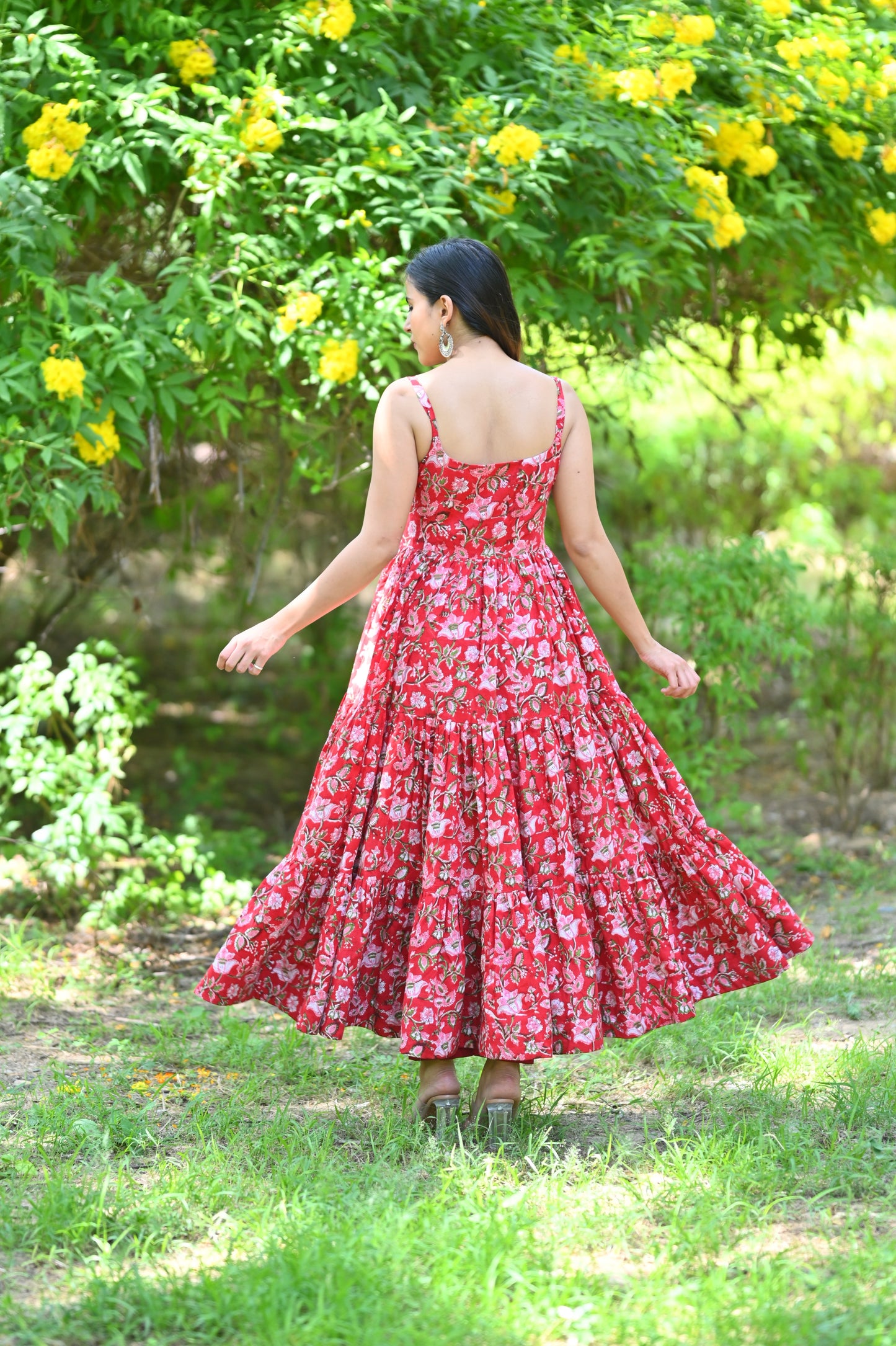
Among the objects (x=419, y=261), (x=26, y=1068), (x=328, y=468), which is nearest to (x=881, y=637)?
(x=328, y=468)

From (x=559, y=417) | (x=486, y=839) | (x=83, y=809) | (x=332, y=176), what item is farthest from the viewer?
(x=83, y=809)

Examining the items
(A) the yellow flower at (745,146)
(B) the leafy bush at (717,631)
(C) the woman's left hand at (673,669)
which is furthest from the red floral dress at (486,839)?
(B) the leafy bush at (717,631)

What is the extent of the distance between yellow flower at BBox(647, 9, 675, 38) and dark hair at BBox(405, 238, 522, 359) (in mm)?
1416

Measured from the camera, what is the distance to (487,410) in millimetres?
2461

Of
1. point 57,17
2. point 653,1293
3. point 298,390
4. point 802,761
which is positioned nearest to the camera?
point 653,1293

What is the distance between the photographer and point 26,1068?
293 cm

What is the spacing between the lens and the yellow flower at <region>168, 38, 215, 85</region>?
3.31m

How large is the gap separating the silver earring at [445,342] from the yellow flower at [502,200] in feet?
3.29

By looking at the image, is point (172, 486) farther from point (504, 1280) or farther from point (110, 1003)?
point (504, 1280)

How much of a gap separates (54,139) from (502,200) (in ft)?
3.55

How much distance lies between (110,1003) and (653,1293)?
1.89 m

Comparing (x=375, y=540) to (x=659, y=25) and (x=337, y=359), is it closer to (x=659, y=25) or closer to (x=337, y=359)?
(x=337, y=359)

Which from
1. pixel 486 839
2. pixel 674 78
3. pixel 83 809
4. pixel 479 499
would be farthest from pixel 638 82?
pixel 83 809

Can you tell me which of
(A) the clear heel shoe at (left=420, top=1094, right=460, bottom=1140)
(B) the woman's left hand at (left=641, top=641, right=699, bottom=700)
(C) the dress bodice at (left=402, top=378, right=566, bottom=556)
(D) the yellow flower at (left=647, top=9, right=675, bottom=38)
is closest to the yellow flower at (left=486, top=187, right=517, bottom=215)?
(D) the yellow flower at (left=647, top=9, right=675, bottom=38)
